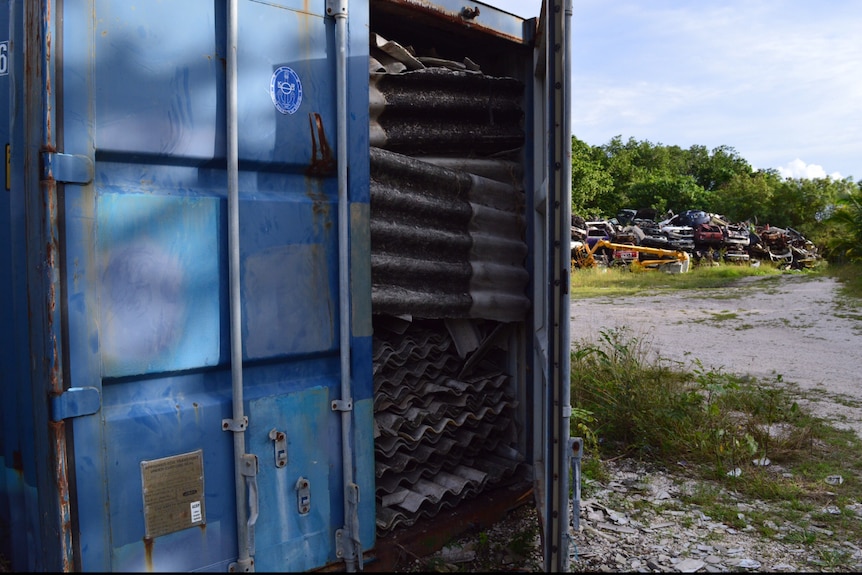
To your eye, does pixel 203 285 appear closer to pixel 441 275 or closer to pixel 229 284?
pixel 229 284

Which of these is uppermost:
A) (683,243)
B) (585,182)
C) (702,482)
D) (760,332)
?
(585,182)

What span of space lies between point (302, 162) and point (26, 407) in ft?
4.06

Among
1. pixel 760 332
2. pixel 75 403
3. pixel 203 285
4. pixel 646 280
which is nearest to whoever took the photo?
pixel 75 403

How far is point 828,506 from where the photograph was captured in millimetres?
3842

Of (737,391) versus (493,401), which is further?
(737,391)

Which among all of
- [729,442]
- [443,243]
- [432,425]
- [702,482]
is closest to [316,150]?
[443,243]

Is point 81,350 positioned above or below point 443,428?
above

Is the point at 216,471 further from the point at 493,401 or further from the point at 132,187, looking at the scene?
the point at 493,401

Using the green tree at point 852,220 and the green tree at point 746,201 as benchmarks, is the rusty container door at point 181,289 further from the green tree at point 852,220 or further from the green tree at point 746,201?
the green tree at point 746,201

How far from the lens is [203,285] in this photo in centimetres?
231

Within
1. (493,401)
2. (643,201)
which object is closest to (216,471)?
(493,401)

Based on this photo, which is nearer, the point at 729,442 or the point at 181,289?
the point at 181,289

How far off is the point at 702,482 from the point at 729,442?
54 centimetres

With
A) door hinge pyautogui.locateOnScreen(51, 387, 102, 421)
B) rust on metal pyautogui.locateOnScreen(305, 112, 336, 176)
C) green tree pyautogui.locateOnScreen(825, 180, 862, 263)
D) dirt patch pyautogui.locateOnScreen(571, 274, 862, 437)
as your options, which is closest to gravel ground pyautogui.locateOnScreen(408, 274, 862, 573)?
dirt patch pyautogui.locateOnScreen(571, 274, 862, 437)
